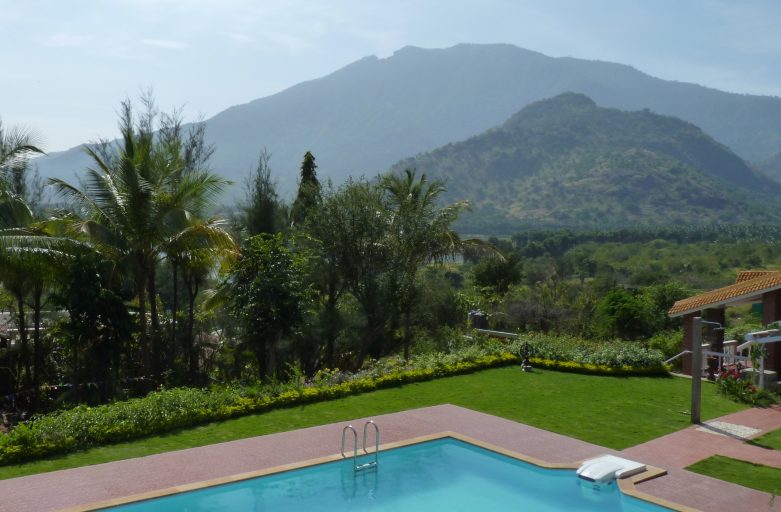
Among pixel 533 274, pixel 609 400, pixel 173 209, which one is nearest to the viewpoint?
pixel 609 400

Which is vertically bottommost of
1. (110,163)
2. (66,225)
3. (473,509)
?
(473,509)

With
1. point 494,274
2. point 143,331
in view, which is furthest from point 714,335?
point 494,274

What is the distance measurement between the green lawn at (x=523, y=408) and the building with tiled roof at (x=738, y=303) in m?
1.33

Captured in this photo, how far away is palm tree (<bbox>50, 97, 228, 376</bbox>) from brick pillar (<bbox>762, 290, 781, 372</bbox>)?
11.9 meters

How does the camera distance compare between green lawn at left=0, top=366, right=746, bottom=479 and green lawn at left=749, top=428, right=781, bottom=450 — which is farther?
green lawn at left=0, top=366, right=746, bottom=479

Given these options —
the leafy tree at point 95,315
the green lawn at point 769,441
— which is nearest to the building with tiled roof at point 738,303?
the green lawn at point 769,441

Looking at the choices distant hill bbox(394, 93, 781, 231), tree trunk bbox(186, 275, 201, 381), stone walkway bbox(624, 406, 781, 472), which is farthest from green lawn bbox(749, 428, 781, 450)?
distant hill bbox(394, 93, 781, 231)

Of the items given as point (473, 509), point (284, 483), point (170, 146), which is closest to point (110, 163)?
point (170, 146)

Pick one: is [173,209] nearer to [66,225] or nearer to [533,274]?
[66,225]

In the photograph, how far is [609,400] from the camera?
1388 centimetres

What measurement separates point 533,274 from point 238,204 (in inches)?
1446

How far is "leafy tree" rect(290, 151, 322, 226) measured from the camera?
1984 cm

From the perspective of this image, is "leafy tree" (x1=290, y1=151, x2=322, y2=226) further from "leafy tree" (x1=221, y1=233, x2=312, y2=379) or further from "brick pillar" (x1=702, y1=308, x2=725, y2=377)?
"brick pillar" (x1=702, y1=308, x2=725, y2=377)

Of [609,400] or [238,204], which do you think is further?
[238,204]
